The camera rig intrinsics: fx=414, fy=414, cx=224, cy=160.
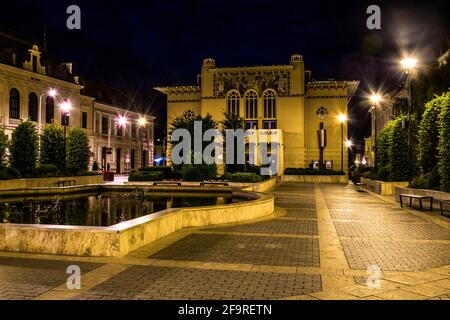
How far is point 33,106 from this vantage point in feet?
141

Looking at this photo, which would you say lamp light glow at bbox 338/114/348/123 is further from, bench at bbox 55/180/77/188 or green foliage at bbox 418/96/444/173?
bench at bbox 55/180/77/188

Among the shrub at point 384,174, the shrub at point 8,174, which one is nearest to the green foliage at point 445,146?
the shrub at point 384,174

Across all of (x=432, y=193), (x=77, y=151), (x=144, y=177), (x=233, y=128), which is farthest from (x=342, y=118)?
(x=432, y=193)

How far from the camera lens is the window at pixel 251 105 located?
54.6 metres

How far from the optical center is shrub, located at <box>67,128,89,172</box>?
3772cm

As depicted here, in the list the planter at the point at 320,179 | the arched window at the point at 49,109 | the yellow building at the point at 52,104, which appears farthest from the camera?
the arched window at the point at 49,109

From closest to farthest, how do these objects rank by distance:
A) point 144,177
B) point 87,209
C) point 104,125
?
point 87,209
point 144,177
point 104,125

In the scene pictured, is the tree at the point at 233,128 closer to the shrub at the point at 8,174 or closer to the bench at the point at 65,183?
the bench at the point at 65,183

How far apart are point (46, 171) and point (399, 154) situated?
25.6 m

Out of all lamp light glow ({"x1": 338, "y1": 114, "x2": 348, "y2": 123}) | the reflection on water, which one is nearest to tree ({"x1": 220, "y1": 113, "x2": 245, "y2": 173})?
the reflection on water

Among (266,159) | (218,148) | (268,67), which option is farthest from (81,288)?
(268,67)

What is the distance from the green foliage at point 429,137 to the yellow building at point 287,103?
2927cm

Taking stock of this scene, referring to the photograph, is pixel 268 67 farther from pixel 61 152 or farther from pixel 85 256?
pixel 85 256

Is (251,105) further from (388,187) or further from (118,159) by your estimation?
(388,187)
